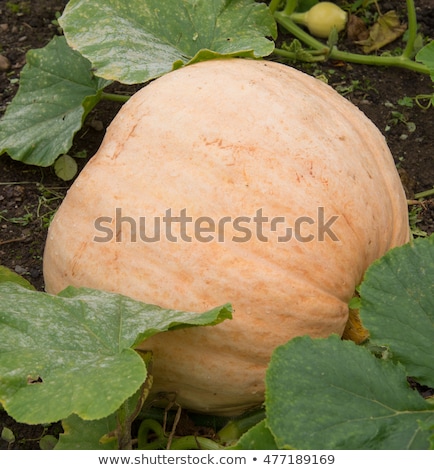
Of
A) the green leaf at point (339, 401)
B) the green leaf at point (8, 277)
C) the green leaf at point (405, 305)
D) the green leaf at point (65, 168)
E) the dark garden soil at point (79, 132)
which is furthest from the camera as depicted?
the green leaf at point (65, 168)

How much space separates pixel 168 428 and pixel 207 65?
1024 millimetres

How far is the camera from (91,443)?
188 cm

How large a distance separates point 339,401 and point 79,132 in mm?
1827

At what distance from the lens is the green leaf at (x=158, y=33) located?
2420 mm

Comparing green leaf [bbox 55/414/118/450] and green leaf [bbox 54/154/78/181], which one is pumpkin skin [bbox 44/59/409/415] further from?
green leaf [bbox 54/154/78/181]

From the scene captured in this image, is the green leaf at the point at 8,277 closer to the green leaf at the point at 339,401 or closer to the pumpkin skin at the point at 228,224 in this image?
the pumpkin skin at the point at 228,224

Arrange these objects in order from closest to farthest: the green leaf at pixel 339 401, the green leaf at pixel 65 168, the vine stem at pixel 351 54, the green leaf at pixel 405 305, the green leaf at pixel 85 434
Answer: the green leaf at pixel 339 401, the green leaf at pixel 405 305, the green leaf at pixel 85 434, the green leaf at pixel 65 168, the vine stem at pixel 351 54

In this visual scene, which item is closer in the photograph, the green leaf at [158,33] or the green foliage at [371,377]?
the green foliage at [371,377]

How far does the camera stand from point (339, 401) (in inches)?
63.8

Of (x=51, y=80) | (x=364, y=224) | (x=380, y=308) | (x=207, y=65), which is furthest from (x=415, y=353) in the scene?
(x=51, y=80)

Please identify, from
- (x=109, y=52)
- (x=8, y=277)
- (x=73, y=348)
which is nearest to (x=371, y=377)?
(x=73, y=348)

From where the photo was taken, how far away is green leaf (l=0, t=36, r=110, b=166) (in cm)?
276

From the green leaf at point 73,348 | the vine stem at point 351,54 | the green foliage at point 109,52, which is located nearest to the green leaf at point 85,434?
the green leaf at point 73,348

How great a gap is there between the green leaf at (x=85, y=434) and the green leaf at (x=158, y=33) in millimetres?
1014
